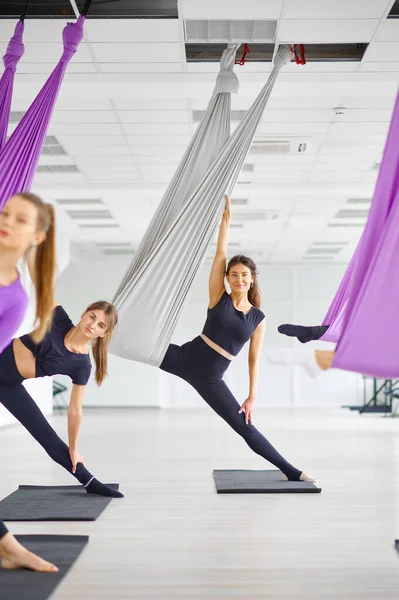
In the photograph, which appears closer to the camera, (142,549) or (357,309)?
(357,309)

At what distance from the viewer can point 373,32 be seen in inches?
197

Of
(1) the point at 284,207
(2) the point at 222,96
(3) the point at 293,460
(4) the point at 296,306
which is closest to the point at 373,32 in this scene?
(2) the point at 222,96

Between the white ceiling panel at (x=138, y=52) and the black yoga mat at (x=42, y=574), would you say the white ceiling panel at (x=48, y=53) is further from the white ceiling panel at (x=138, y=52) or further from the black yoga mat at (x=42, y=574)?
the black yoga mat at (x=42, y=574)

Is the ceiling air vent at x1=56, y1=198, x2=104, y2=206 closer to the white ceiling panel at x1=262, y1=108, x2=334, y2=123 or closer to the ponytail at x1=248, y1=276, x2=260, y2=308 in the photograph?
the white ceiling panel at x1=262, y1=108, x2=334, y2=123

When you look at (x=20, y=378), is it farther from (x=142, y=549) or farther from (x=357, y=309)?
(x=357, y=309)

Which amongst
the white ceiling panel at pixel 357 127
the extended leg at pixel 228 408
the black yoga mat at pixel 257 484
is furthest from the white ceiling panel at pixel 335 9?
the black yoga mat at pixel 257 484

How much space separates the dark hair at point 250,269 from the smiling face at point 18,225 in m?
2.11

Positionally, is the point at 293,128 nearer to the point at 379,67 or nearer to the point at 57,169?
the point at 379,67

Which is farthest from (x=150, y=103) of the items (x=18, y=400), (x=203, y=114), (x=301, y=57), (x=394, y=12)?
(x=18, y=400)

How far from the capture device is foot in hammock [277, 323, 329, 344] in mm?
4250

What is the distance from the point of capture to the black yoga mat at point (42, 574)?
2.37 metres

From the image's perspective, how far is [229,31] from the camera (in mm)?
5105

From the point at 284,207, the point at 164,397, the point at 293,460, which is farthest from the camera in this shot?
the point at 164,397

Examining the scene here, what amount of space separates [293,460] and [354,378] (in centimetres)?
1029
